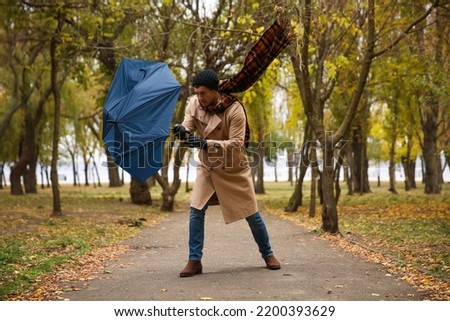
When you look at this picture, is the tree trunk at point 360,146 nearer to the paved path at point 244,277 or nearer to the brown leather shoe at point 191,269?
the paved path at point 244,277

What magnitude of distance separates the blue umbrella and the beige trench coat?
0.33 meters

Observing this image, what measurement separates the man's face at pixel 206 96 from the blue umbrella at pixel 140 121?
433mm

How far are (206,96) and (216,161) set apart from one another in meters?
0.77

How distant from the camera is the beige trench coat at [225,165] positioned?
23.4 feet

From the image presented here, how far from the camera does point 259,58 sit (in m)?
7.82

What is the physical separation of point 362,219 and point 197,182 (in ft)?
34.5

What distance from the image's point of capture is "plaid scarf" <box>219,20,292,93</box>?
752 centimetres

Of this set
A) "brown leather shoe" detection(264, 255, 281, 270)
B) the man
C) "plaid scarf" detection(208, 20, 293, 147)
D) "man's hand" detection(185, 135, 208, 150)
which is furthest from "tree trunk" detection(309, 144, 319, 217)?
"man's hand" detection(185, 135, 208, 150)

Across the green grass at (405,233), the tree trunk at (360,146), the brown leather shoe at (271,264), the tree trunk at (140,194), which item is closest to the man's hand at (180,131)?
the brown leather shoe at (271,264)

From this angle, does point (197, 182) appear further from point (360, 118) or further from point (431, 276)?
point (360, 118)

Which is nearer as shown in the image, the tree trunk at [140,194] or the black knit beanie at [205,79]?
the black knit beanie at [205,79]

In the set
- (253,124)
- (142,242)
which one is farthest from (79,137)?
(142,242)

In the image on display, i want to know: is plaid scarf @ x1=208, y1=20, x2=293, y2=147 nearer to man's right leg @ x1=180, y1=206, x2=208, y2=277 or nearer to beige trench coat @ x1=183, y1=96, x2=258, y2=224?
beige trench coat @ x1=183, y1=96, x2=258, y2=224

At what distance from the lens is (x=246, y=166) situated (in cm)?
747
